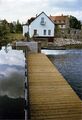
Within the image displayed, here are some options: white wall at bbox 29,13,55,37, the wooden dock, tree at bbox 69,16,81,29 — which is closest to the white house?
white wall at bbox 29,13,55,37

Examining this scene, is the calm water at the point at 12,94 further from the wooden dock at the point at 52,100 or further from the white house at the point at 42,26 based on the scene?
the white house at the point at 42,26

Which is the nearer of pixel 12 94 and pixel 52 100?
pixel 12 94

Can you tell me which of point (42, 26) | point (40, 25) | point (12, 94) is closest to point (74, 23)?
point (42, 26)

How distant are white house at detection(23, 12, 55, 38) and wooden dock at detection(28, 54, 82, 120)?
45.5 metres

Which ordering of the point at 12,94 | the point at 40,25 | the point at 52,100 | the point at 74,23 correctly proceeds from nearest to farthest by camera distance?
the point at 12,94 < the point at 52,100 < the point at 40,25 < the point at 74,23

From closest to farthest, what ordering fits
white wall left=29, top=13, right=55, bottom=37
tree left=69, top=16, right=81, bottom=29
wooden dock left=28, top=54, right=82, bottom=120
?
wooden dock left=28, top=54, right=82, bottom=120 → white wall left=29, top=13, right=55, bottom=37 → tree left=69, top=16, right=81, bottom=29

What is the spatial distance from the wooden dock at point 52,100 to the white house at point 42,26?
149ft

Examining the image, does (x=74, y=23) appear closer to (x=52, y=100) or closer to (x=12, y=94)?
(x=52, y=100)

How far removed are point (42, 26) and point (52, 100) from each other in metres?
51.0

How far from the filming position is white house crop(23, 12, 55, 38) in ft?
200

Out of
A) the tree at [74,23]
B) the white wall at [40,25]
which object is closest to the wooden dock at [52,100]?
the white wall at [40,25]

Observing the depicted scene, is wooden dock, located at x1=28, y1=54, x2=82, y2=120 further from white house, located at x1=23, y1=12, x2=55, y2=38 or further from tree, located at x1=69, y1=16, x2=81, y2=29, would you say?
tree, located at x1=69, y1=16, x2=81, y2=29

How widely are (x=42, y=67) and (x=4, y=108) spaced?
9230mm

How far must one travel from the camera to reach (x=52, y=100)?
37.1ft
